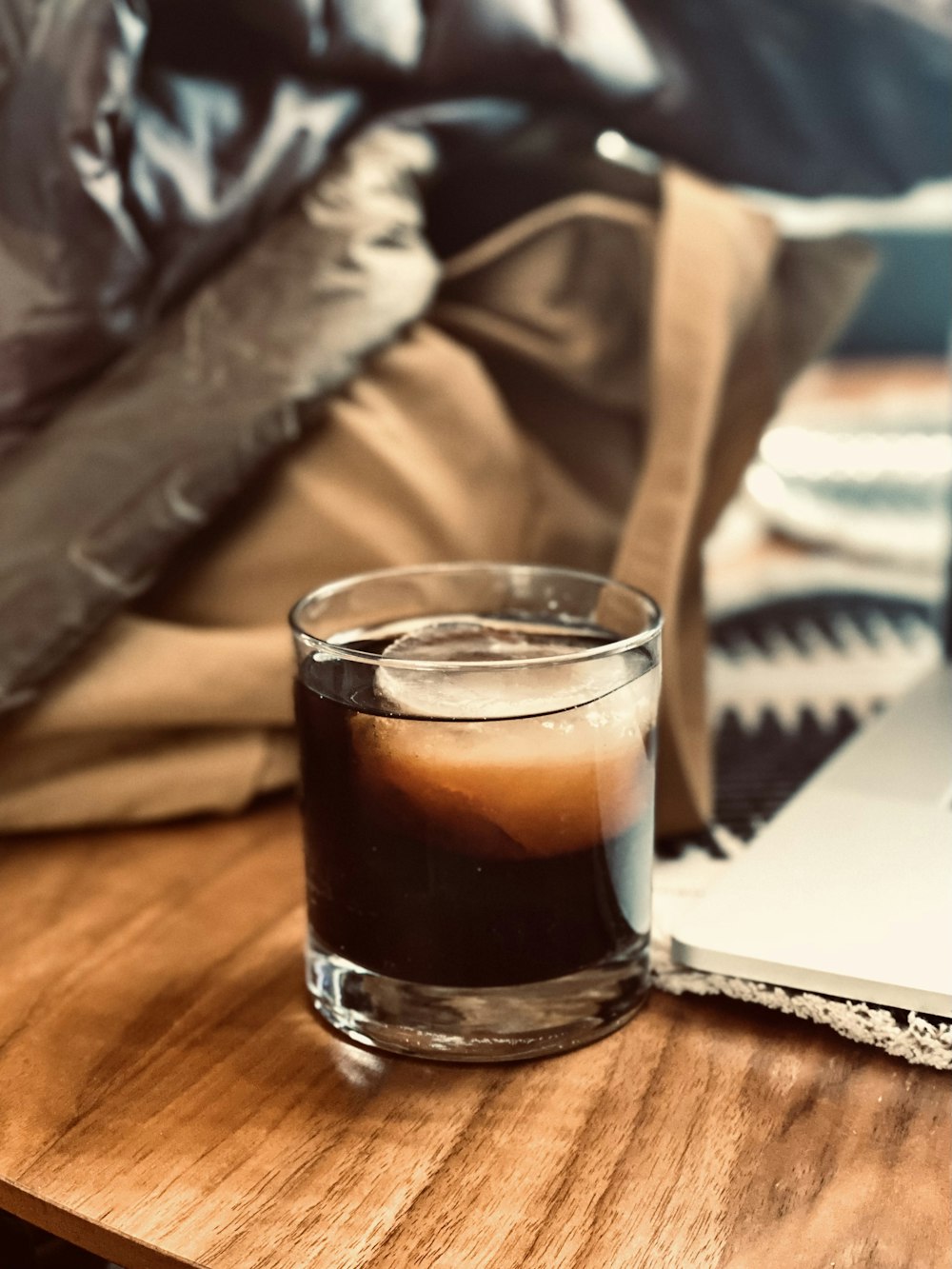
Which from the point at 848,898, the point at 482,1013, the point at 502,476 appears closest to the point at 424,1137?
the point at 482,1013

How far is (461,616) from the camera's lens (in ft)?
1.59

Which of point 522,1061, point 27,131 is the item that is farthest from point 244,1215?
point 27,131

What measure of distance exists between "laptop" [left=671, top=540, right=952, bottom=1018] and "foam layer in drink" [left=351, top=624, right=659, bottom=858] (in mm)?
62

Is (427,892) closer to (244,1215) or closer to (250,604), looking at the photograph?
(244,1215)

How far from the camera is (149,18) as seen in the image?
21.9 inches

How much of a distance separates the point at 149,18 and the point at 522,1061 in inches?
18.1

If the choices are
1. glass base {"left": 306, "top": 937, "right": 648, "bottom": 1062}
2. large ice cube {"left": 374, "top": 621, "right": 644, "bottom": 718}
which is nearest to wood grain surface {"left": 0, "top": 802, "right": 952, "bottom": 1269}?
glass base {"left": 306, "top": 937, "right": 648, "bottom": 1062}

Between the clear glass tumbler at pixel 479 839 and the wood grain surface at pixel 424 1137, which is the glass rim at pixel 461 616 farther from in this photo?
the wood grain surface at pixel 424 1137

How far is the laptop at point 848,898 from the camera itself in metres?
0.40

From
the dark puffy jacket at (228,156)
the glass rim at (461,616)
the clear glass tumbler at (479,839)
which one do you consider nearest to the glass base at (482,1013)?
the clear glass tumbler at (479,839)

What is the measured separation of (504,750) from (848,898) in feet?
0.45

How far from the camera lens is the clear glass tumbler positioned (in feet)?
1.27

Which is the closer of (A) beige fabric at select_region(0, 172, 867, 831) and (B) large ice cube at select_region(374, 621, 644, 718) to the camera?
(B) large ice cube at select_region(374, 621, 644, 718)

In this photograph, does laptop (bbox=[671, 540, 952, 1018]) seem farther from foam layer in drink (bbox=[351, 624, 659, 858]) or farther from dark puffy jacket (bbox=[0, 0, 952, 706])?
dark puffy jacket (bbox=[0, 0, 952, 706])
